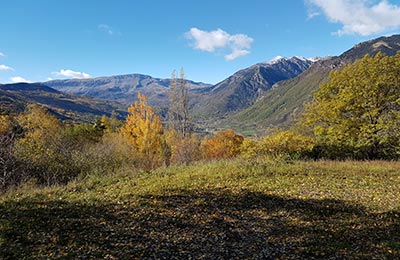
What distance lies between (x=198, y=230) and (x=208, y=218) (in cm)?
106

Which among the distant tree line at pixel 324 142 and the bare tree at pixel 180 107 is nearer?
the distant tree line at pixel 324 142

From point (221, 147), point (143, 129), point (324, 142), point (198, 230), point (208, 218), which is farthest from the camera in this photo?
point (221, 147)

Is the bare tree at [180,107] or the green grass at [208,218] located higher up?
the bare tree at [180,107]

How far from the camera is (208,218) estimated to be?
30.2 feet

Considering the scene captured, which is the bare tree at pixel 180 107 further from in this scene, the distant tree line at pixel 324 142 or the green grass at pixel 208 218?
the green grass at pixel 208 218

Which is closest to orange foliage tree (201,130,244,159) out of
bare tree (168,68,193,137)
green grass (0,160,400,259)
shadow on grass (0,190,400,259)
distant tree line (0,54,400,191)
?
bare tree (168,68,193,137)

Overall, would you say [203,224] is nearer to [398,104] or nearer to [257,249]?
[257,249]

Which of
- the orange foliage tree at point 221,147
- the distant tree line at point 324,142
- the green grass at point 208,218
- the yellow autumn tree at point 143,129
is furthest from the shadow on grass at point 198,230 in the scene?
A: the orange foliage tree at point 221,147

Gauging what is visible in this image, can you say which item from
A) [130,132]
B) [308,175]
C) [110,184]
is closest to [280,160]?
[308,175]

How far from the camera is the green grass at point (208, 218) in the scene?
6.79 metres

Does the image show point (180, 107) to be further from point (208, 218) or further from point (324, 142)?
point (208, 218)

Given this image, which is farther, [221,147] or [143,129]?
[221,147]

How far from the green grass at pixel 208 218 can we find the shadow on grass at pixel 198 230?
0.09 ft

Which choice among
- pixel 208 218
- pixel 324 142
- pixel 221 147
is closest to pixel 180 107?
pixel 221 147
